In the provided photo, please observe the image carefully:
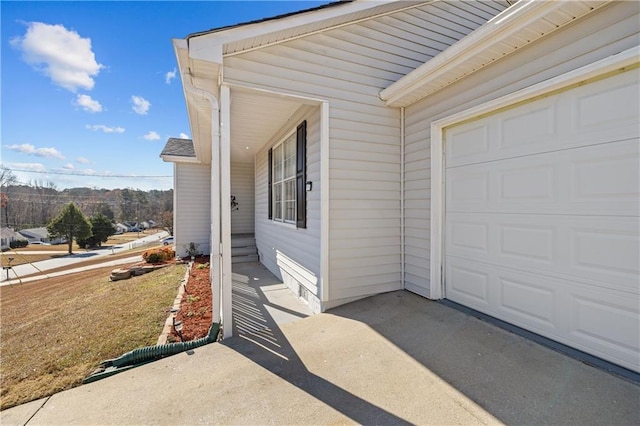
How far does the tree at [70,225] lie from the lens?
22.4 m

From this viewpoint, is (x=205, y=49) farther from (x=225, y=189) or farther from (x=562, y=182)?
(x=562, y=182)

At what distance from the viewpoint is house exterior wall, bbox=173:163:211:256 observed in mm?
9258

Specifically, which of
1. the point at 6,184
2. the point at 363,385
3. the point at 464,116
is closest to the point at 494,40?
the point at 464,116

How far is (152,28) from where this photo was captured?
22.0 ft

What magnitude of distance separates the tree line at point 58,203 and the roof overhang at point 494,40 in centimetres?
3064

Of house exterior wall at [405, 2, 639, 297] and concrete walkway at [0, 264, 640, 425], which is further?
house exterior wall at [405, 2, 639, 297]

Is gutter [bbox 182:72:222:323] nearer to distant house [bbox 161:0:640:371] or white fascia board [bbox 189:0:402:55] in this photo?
distant house [bbox 161:0:640:371]

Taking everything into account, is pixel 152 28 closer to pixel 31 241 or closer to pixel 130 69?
pixel 130 69

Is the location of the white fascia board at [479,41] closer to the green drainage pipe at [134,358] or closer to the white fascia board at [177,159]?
the green drainage pipe at [134,358]

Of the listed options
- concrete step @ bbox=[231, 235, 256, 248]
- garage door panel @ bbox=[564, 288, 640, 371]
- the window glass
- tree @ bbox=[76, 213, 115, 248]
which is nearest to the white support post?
the window glass

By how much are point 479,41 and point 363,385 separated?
10.9 feet

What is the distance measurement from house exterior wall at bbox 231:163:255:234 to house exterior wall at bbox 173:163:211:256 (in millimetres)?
1009

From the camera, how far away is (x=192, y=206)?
31.1 ft

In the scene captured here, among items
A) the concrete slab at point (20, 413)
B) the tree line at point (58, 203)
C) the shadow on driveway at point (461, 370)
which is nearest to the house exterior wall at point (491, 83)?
the shadow on driveway at point (461, 370)
